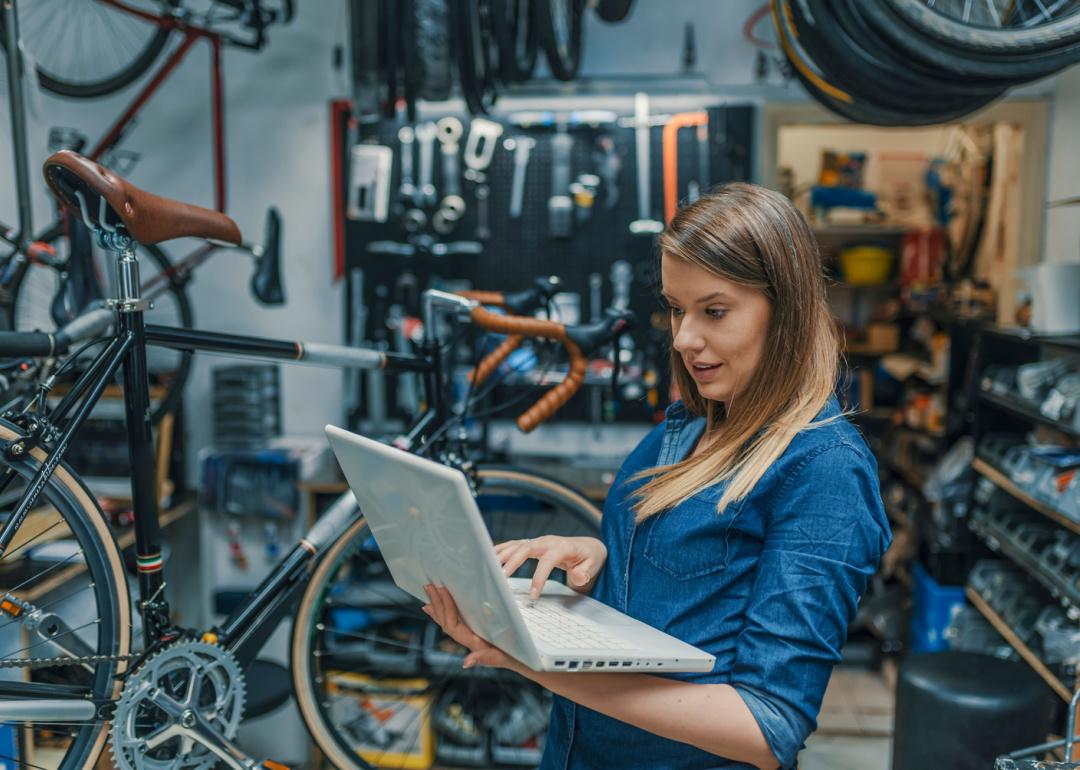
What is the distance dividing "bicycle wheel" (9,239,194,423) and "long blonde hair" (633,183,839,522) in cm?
150

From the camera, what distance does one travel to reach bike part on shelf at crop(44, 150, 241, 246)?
4.86 ft

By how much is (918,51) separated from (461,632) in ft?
4.42

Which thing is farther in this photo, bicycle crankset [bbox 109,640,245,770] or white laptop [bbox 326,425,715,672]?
bicycle crankset [bbox 109,640,245,770]

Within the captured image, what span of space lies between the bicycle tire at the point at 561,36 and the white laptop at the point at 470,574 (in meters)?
1.82

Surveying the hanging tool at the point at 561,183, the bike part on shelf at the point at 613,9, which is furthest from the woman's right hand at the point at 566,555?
the hanging tool at the point at 561,183

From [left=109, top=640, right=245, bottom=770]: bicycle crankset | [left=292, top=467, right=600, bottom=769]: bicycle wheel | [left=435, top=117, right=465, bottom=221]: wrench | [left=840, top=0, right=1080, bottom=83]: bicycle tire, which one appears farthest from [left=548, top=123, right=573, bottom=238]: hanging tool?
[left=109, top=640, right=245, bottom=770]: bicycle crankset

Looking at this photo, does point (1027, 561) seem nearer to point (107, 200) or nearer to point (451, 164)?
point (451, 164)

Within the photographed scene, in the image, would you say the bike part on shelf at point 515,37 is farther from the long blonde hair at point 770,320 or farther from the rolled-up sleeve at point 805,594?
the rolled-up sleeve at point 805,594

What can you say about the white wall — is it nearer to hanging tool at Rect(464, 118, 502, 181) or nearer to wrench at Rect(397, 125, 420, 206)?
→ hanging tool at Rect(464, 118, 502, 181)

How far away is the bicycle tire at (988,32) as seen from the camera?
5.40ft

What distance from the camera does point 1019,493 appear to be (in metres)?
2.67

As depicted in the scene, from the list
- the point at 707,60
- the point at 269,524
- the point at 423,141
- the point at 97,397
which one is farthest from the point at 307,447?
the point at 707,60

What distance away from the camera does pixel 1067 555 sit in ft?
8.07

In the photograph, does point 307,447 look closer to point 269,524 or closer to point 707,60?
point 269,524
